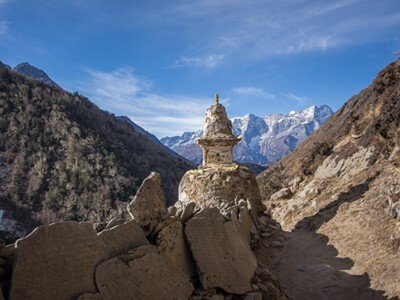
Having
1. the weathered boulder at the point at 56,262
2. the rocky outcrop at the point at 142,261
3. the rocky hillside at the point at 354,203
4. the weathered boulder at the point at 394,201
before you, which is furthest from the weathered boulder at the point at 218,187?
the weathered boulder at the point at 56,262

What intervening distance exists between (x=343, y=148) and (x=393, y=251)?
40.1 feet

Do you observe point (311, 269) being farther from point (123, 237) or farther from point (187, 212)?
point (123, 237)

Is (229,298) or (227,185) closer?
(229,298)

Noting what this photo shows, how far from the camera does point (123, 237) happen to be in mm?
5773

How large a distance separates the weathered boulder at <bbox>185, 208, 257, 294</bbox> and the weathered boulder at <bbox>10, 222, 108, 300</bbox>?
74.0 inches

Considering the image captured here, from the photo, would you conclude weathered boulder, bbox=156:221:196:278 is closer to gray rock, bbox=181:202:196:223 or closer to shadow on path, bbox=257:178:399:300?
gray rock, bbox=181:202:196:223

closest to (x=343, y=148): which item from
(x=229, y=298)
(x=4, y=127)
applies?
(x=229, y=298)

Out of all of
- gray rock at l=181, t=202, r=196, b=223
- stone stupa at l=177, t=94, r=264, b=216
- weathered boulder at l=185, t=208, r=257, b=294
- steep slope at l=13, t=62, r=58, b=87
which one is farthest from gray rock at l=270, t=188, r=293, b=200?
steep slope at l=13, t=62, r=58, b=87

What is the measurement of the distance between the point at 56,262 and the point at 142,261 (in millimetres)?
1284

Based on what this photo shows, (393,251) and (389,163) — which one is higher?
(389,163)

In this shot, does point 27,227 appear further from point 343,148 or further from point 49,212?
point 343,148

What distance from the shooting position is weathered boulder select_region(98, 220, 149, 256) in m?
5.55

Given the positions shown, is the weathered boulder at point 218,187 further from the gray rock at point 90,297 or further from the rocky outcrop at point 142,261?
the gray rock at point 90,297

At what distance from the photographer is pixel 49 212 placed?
4588cm
